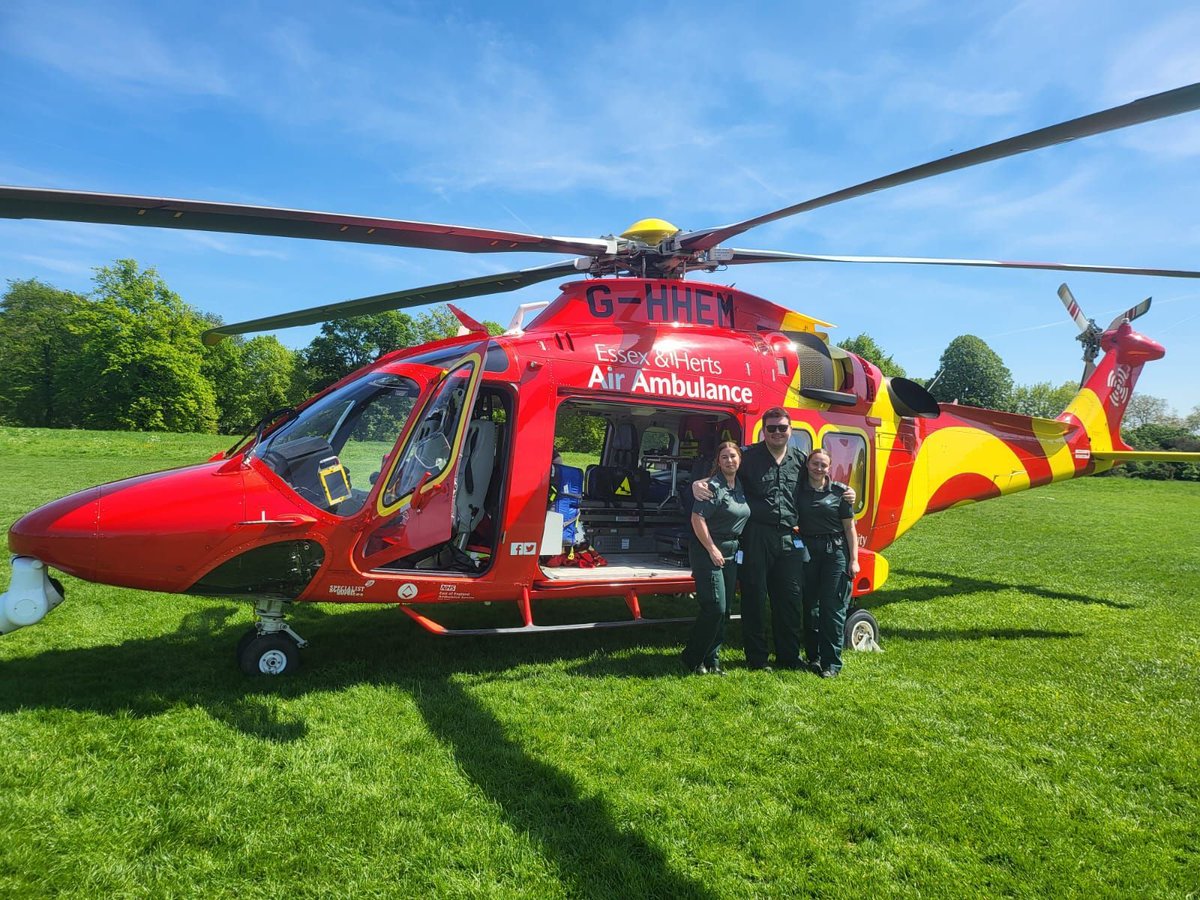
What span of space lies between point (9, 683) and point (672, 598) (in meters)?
6.38

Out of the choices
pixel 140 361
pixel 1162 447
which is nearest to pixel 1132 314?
pixel 1162 447

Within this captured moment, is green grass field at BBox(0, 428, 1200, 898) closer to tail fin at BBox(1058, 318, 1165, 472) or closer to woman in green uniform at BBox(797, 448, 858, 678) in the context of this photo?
woman in green uniform at BBox(797, 448, 858, 678)

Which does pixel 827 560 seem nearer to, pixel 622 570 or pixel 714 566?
pixel 714 566

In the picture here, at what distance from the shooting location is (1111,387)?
369 inches

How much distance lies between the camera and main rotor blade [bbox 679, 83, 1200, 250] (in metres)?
2.61

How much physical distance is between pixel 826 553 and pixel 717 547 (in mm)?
985

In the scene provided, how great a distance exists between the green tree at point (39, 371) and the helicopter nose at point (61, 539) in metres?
53.4

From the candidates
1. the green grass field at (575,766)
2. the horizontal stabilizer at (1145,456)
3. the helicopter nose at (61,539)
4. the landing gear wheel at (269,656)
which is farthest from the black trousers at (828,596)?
the horizontal stabilizer at (1145,456)

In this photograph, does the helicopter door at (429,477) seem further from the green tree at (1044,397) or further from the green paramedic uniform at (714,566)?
the green tree at (1044,397)

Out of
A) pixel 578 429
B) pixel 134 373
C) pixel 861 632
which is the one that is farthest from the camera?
pixel 134 373

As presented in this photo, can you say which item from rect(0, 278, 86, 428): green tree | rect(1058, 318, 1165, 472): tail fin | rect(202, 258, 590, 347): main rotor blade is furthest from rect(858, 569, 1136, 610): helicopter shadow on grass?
A: rect(0, 278, 86, 428): green tree

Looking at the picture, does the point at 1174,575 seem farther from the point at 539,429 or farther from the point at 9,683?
the point at 9,683

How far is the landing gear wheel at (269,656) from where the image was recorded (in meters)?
4.85

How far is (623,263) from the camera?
247 inches
